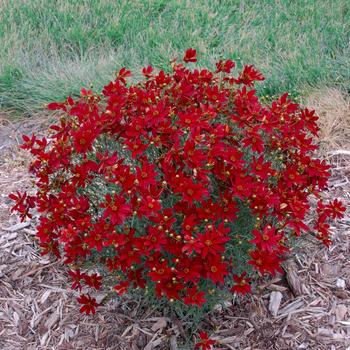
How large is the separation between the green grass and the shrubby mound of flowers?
2.16 metres

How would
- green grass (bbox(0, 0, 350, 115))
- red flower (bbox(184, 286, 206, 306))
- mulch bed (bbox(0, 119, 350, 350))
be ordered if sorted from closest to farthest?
red flower (bbox(184, 286, 206, 306)), mulch bed (bbox(0, 119, 350, 350)), green grass (bbox(0, 0, 350, 115))

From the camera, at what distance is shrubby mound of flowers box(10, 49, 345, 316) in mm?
2041

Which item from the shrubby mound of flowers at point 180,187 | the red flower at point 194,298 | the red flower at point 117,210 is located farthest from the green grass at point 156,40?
the red flower at point 117,210

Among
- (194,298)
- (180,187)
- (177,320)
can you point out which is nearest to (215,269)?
(194,298)

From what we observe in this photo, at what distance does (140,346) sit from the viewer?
265 centimetres

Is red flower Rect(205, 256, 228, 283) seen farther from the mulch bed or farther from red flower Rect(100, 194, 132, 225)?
the mulch bed

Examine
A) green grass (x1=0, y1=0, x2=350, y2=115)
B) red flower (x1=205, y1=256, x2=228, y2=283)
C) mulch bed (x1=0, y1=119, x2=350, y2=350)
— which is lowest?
green grass (x1=0, y1=0, x2=350, y2=115)

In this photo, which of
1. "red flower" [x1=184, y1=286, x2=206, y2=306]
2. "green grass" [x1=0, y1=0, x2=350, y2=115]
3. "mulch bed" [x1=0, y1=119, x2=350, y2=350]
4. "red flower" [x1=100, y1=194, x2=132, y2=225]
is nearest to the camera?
"red flower" [x1=100, y1=194, x2=132, y2=225]

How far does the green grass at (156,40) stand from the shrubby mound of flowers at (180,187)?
2.16 meters

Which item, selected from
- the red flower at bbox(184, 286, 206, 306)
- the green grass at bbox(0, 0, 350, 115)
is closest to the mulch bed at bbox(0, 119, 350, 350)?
the red flower at bbox(184, 286, 206, 306)

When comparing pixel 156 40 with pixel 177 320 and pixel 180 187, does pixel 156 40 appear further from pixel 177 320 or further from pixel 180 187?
pixel 180 187

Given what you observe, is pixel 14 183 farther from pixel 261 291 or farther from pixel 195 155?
pixel 195 155

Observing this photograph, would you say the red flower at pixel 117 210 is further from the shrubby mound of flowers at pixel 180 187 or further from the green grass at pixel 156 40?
the green grass at pixel 156 40

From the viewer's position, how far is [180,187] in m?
1.99
